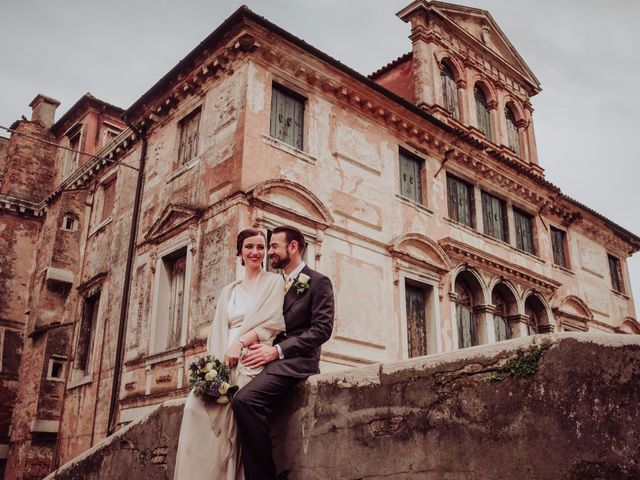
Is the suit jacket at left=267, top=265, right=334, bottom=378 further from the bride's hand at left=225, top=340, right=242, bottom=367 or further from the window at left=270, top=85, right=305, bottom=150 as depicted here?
the window at left=270, top=85, right=305, bottom=150

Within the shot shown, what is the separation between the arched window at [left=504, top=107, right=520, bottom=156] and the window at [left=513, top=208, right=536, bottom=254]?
2.57 meters

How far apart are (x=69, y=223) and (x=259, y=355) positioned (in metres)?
14.0

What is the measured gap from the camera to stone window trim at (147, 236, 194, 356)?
36.7 ft

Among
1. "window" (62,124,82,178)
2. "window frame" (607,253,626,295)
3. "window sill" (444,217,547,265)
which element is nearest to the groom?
"window sill" (444,217,547,265)

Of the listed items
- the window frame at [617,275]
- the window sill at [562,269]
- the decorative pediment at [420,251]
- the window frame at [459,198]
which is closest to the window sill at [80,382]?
the decorative pediment at [420,251]

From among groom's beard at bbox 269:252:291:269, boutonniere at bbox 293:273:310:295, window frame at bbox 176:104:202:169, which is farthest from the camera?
window frame at bbox 176:104:202:169

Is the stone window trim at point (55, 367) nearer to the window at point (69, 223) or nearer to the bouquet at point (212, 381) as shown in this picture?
the window at point (69, 223)

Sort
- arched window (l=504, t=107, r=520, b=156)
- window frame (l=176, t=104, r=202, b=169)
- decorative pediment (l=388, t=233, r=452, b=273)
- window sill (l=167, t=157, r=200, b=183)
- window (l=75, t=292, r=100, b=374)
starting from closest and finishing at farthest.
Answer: window sill (l=167, t=157, r=200, b=183) → window frame (l=176, t=104, r=202, b=169) → decorative pediment (l=388, t=233, r=452, b=273) → window (l=75, t=292, r=100, b=374) → arched window (l=504, t=107, r=520, b=156)

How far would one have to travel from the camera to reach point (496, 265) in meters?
15.3

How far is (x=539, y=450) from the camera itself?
3.11 m

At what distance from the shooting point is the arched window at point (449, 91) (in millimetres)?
17094

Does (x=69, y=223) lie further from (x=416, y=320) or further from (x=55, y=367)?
(x=416, y=320)

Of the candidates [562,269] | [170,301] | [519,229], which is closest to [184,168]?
[170,301]

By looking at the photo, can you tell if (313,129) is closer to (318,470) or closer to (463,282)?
(463,282)
